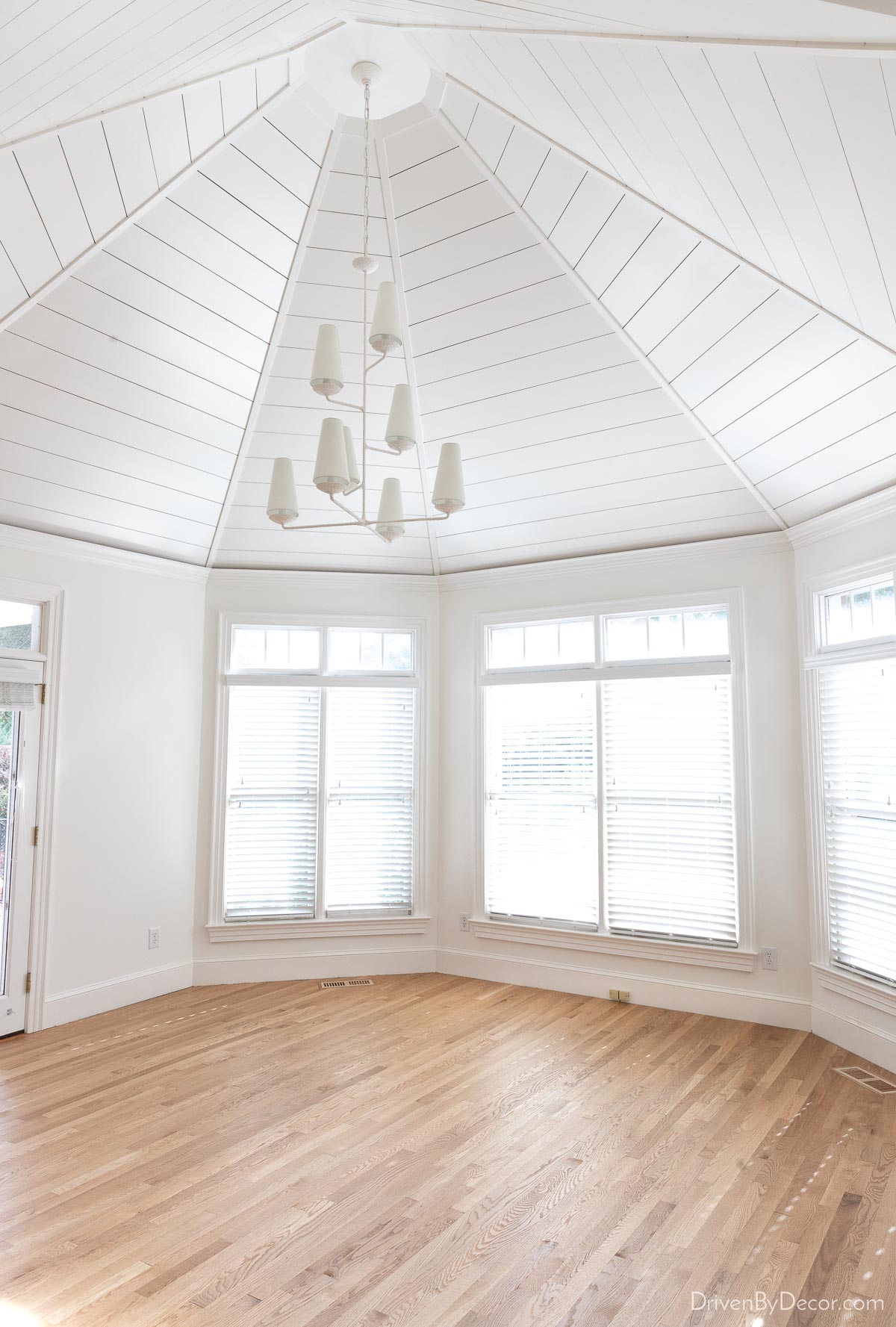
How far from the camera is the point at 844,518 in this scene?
14.5 ft

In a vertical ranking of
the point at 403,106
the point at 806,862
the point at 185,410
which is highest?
the point at 403,106

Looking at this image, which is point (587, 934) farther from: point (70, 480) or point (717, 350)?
point (70, 480)

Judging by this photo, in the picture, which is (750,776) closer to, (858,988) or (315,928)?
(858,988)

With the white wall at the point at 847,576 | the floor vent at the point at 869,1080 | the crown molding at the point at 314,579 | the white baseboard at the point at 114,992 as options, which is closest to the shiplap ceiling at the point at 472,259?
the white wall at the point at 847,576

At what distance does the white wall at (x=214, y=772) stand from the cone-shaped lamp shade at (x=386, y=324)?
304 cm

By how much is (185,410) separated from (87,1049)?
3398mm

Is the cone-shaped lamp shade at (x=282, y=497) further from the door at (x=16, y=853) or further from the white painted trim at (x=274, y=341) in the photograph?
the door at (x=16, y=853)

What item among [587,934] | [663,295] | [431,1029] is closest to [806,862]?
[587,934]

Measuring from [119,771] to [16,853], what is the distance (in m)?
0.74

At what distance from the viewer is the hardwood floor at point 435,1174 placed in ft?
7.88

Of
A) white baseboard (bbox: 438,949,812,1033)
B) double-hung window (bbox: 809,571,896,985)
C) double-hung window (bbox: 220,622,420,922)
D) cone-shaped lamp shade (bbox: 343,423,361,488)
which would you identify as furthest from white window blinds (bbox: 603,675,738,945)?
cone-shaped lamp shade (bbox: 343,423,361,488)

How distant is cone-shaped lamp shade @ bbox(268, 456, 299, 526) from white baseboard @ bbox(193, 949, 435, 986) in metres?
3.53

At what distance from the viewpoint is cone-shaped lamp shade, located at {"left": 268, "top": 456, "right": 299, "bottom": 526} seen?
10.4 feet

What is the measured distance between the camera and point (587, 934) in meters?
5.32
